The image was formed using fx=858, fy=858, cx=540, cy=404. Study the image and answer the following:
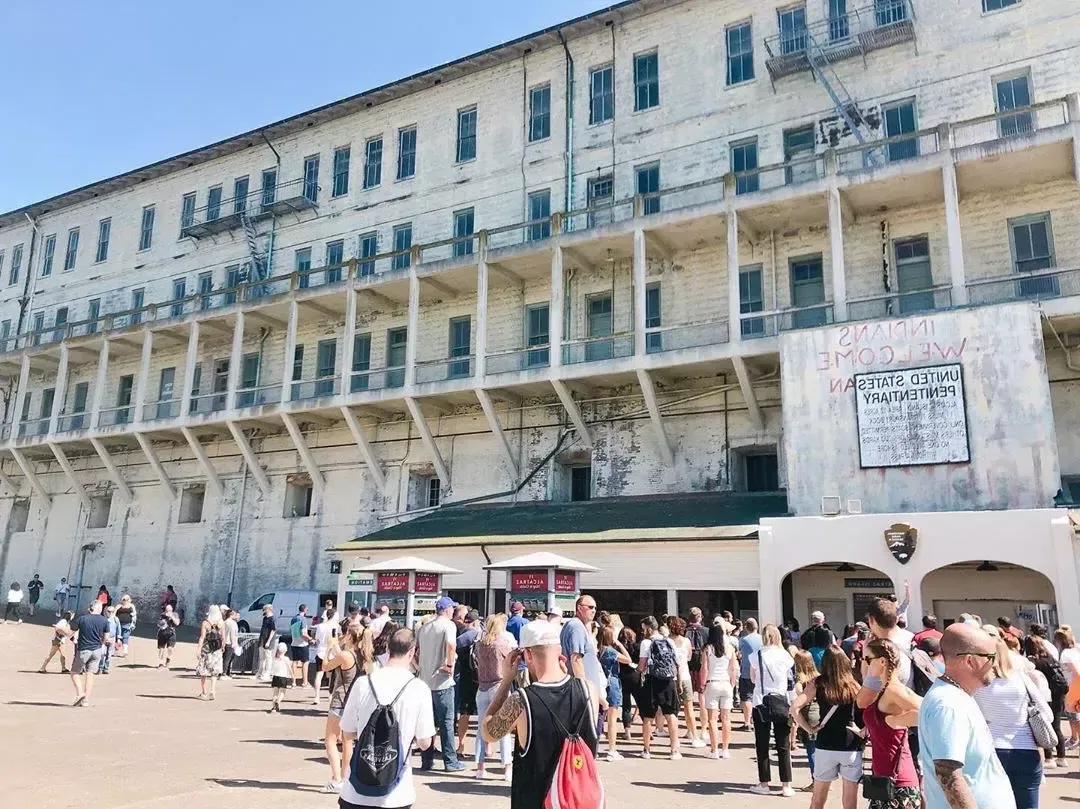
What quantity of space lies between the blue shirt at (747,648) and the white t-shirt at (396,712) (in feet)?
23.3

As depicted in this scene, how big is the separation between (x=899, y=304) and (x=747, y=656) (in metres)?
13.5

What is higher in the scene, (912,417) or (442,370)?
(442,370)

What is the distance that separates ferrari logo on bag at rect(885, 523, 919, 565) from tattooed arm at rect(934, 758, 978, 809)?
13.4 meters

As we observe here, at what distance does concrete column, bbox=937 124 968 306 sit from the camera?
752 inches

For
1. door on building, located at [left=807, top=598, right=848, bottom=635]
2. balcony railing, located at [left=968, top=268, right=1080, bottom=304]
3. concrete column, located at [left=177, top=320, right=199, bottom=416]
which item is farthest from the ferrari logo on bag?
concrete column, located at [left=177, top=320, right=199, bottom=416]

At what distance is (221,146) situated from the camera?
3559 centimetres

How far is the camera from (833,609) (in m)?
19.5

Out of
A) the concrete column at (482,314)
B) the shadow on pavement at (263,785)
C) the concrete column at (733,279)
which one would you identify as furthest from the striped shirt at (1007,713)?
the concrete column at (482,314)

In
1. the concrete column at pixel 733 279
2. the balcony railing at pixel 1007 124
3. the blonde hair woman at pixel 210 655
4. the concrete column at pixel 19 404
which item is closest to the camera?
the blonde hair woman at pixel 210 655

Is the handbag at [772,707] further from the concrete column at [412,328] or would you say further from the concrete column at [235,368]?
the concrete column at [235,368]

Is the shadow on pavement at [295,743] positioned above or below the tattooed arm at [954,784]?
below

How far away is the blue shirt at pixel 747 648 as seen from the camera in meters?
11.7

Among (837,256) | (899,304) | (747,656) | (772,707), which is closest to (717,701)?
(747,656)

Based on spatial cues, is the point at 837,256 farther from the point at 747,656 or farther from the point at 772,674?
the point at 772,674
